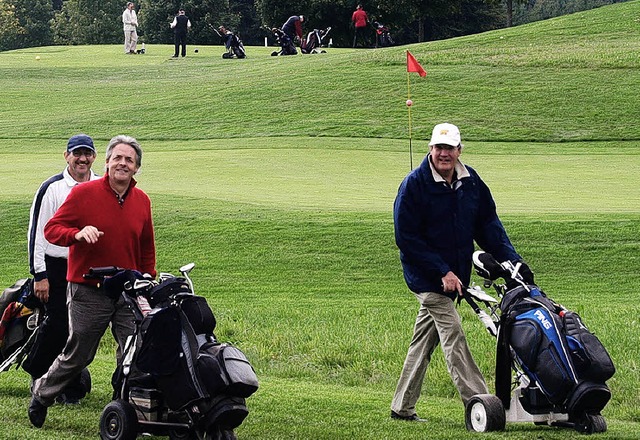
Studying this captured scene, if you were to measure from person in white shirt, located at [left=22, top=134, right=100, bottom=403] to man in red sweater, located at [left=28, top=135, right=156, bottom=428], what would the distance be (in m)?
0.83

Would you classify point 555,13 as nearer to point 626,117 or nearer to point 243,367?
point 626,117

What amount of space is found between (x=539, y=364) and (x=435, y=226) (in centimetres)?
129

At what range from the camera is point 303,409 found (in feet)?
27.0

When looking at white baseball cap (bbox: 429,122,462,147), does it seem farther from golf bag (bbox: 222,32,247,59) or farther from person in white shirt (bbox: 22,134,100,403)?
golf bag (bbox: 222,32,247,59)

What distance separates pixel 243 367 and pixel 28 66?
159 feet

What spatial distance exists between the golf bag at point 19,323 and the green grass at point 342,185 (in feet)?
1.12

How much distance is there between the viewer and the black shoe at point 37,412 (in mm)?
7773

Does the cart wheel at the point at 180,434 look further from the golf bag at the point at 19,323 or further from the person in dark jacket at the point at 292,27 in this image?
the person in dark jacket at the point at 292,27

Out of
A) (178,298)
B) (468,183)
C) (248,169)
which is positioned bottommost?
(248,169)

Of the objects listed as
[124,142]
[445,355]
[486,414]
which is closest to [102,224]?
[124,142]

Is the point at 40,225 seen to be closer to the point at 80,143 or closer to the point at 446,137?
the point at 80,143

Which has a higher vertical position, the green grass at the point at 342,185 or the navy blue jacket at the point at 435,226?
the navy blue jacket at the point at 435,226

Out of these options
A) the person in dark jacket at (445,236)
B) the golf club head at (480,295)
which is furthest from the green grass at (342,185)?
the golf club head at (480,295)

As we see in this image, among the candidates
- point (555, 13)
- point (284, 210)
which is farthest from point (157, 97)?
point (555, 13)
